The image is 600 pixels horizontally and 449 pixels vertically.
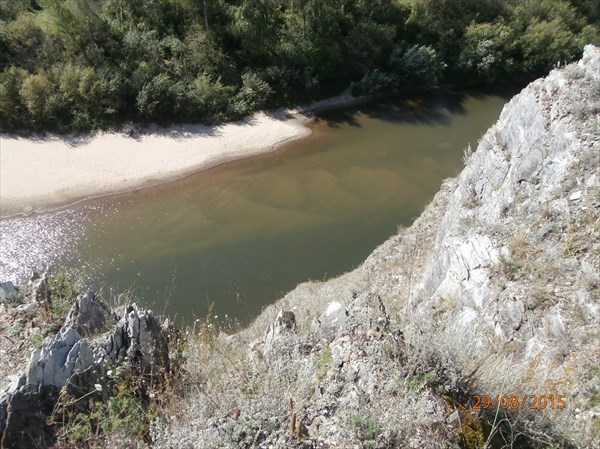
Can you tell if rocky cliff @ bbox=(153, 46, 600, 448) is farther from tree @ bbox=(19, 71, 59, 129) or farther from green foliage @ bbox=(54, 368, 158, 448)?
tree @ bbox=(19, 71, 59, 129)

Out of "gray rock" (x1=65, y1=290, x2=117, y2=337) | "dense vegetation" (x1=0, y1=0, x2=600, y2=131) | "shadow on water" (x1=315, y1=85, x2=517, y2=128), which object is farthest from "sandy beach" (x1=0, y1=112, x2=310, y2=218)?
"gray rock" (x1=65, y1=290, x2=117, y2=337)

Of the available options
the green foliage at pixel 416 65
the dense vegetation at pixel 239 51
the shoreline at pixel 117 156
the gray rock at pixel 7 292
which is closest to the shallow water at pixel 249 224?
the shoreline at pixel 117 156

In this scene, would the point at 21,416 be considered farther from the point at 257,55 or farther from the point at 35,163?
the point at 257,55

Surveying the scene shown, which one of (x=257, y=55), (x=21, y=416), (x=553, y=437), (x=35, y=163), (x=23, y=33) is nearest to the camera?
(x=553, y=437)

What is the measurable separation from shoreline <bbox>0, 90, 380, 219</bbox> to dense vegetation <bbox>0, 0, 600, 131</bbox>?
33.4 inches

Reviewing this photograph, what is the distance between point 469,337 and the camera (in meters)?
7.59

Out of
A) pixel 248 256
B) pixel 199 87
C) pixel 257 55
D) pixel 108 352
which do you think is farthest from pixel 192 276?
pixel 257 55

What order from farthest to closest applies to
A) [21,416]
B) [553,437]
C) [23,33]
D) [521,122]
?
[23,33]
[521,122]
[21,416]
[553,437]

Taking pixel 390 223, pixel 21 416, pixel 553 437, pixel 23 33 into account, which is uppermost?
pixel 23 33

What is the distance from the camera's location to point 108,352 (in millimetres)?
6184

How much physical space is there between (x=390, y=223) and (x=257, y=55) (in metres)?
14.9

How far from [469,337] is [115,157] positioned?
67.2 feet

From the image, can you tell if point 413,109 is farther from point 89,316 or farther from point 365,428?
point 365,428
